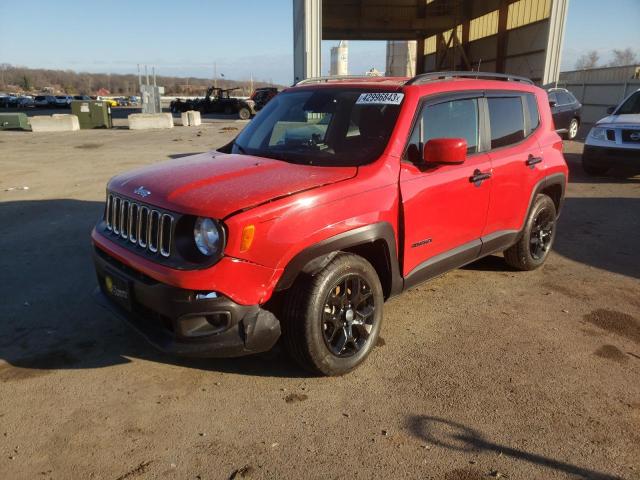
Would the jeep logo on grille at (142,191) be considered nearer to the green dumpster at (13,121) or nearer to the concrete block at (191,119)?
the concrete block at (191,119)

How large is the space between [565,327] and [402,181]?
1.84 metres

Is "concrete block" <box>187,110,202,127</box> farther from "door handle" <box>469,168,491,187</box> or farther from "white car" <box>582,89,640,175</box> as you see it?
"door handle" <box>469,168,491,187</box>

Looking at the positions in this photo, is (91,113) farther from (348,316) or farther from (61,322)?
(348,316)

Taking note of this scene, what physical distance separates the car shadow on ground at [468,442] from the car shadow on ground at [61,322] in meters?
0.87

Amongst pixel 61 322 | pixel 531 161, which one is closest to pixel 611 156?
pixel 531 161

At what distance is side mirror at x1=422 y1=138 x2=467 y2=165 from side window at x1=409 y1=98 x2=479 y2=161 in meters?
0.18

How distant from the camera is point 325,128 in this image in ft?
12.7

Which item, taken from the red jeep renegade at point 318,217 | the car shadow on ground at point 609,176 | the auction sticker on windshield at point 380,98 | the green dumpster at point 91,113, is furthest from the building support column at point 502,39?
the auction sticker on windshield at point 380,98

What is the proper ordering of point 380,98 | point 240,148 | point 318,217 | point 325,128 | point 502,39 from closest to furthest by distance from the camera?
1. point 318,217
2. point 380,98
3. point 325,128
4. point 240,148
5. point 502,39

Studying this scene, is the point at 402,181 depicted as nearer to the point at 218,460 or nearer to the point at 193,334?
the point at 193,334

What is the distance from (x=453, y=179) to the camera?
3789 millimetres

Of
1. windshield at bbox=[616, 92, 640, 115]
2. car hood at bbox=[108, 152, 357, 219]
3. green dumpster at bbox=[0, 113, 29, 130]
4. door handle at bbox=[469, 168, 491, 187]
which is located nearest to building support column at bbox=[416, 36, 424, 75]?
green dumpster at bbox=[0, 113, 29, 130]

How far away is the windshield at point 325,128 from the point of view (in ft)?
11.6

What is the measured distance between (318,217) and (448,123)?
153 cm
